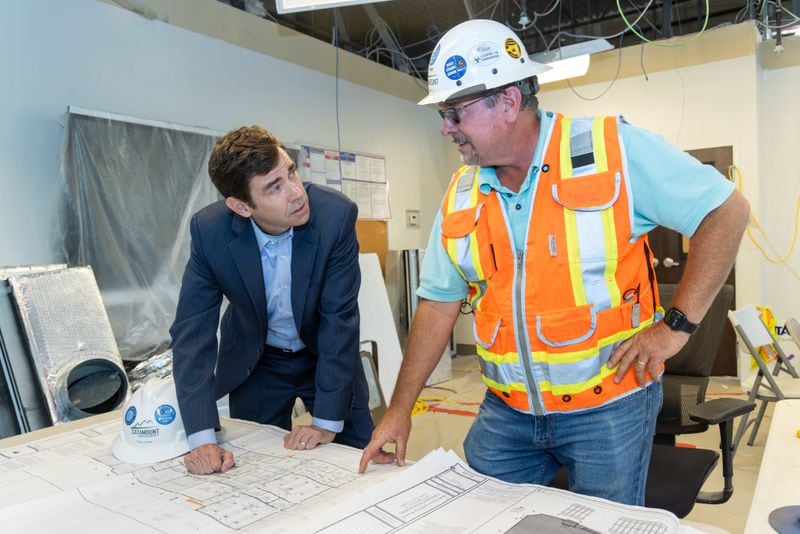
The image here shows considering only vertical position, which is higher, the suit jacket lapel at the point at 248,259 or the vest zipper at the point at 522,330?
the suit jacket lapel at the point at 248,259

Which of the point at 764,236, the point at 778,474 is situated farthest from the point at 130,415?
the point at 764,236

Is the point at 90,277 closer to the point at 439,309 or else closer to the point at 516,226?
the point at 439,309

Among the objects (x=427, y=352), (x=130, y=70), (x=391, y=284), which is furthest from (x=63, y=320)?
(x=391, y=284)

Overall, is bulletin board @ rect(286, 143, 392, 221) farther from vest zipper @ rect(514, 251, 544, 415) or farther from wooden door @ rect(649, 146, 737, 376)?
vest zipper @ rect(514, 251, 544, 415)

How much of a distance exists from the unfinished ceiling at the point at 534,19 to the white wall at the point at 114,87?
0.25m

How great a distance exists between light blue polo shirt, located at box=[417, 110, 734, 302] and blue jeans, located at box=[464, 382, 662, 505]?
1.10 feet

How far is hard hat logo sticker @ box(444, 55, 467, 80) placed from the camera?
1.14 meters

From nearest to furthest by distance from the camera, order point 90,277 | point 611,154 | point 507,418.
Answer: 1. point 611,154
2. point 507,418
3. point 90,277

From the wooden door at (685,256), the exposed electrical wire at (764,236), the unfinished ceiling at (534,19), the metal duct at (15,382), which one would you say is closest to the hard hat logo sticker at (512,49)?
the metal duct at (15,382)

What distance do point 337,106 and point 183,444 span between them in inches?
134

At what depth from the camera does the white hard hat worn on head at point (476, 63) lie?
3.69 ft

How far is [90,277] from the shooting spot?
2615mm

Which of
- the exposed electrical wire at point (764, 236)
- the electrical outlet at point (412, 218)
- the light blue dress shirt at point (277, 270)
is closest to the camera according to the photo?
the light blue dress shirt at point (277, 270)

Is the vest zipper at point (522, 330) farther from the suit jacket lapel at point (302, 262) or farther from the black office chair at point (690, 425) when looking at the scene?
the suit jacket lapel at point (302, 262)
